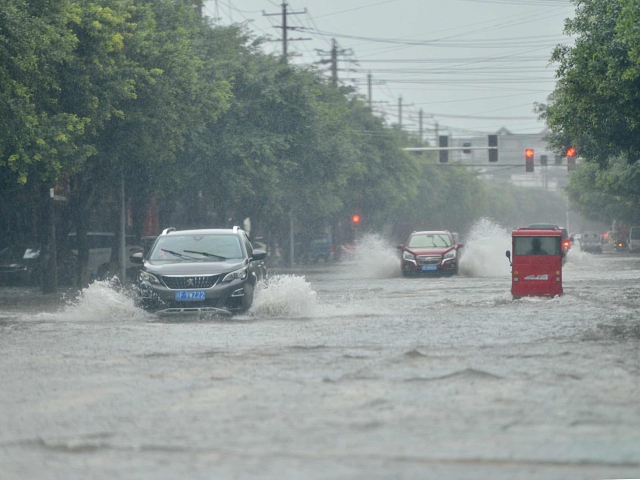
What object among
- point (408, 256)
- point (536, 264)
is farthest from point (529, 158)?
point (536, 264)

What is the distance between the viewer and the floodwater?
20.9 ft

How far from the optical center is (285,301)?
18172 mm

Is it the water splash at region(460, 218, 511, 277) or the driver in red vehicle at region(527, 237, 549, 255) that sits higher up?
the driver in red vehicle at region(527, 237, 549, 255)

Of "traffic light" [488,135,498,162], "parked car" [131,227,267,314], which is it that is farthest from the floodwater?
"traffic light" [488,135,498,162]

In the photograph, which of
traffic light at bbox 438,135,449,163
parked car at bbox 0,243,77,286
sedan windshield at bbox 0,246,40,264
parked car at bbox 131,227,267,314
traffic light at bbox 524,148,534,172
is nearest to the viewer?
parked car at bbox 131,227,267,314

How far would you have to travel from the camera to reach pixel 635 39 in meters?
17.8

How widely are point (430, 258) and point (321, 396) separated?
26.9 meters

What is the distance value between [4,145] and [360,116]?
44098 mm

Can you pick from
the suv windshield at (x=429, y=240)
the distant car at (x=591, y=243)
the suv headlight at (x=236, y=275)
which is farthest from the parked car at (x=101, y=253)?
the distant car at (x=591, y=243)

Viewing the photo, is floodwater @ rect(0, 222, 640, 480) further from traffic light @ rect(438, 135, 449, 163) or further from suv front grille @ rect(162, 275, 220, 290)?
traffic light @ rect(438, 135, 449, 163)

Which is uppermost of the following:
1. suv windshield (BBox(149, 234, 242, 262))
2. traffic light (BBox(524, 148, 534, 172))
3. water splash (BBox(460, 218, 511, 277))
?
traffic light (BBox(524, 148, 534, 172))

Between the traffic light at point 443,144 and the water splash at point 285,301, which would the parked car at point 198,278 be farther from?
the traffic light at point 443,144

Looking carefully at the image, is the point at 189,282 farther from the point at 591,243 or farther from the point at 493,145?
the point at 591,243

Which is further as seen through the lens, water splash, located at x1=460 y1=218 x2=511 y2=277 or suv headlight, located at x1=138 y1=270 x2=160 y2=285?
water splash, located at x1=460 y1=218 x2=511 y2=277
